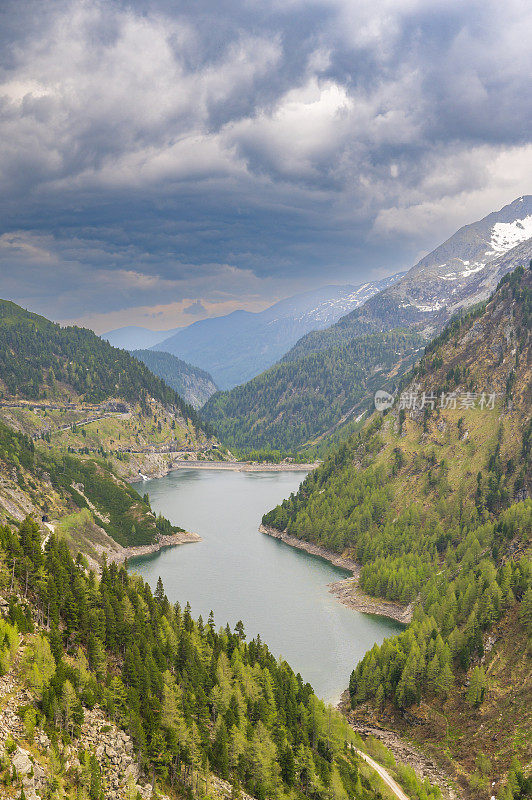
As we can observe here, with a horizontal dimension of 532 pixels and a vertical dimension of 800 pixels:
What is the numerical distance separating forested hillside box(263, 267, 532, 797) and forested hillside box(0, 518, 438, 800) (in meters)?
14.7

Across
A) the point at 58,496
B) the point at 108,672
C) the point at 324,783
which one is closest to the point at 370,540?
the point at 58,496

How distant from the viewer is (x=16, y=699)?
4731 centimetres

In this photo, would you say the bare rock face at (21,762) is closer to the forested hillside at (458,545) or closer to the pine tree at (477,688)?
the forested hillside at (458,545)

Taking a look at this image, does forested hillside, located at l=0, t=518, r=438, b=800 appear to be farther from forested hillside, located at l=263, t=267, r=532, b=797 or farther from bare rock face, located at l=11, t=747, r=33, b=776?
forested hillside, located at l=263, t=267, r=532, b=797

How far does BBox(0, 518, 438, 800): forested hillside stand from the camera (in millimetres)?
48000

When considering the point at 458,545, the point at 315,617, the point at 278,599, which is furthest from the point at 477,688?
the point at 458,545

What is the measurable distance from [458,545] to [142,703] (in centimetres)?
10071

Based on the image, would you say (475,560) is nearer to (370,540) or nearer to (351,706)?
(370,540)

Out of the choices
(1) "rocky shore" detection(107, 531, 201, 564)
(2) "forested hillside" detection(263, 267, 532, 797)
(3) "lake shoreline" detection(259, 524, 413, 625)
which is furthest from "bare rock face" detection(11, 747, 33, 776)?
(1) "rocky shore" detection(107, 531, 201, 564)

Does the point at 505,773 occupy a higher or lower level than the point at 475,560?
lower

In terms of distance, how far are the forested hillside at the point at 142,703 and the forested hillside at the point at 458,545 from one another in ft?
48.1

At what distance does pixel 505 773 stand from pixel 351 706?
25.1 m

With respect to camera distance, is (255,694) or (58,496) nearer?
(255,694)

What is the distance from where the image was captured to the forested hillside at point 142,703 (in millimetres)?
48000
